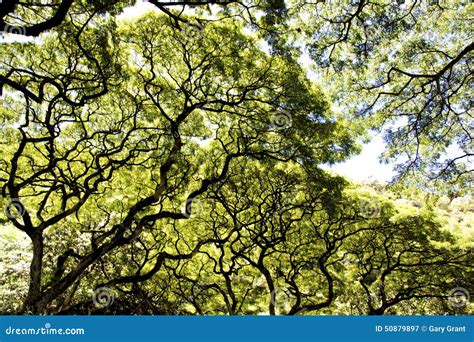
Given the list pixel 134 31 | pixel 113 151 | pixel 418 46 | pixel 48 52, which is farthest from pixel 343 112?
pixel 48 52

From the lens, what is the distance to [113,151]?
10.3 m

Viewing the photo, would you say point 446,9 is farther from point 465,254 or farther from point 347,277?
point 347,277
